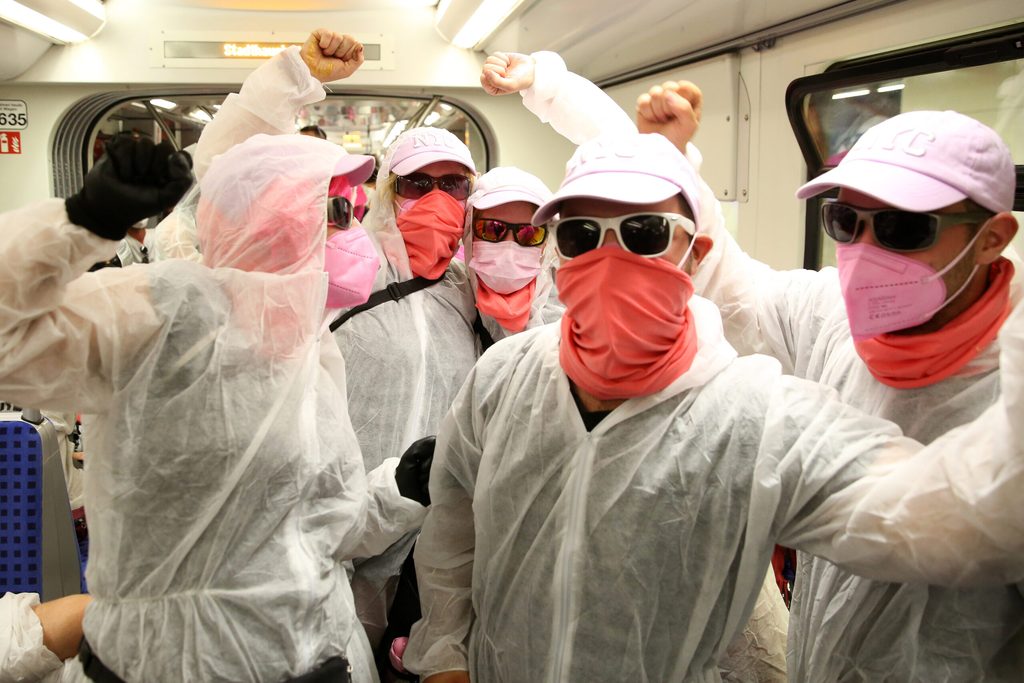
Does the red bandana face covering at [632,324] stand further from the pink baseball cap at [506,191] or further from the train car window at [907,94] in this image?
the train car window at [907,94]

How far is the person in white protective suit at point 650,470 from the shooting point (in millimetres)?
1162

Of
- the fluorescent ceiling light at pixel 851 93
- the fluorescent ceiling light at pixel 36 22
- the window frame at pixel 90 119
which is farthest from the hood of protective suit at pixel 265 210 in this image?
the window frame at pixel 90 119

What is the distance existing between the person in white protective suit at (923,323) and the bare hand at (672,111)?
13.7 inches

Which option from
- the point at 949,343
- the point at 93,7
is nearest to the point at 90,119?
the point at 93,7

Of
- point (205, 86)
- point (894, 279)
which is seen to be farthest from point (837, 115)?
point (205, 86)

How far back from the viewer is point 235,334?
1.34 metres

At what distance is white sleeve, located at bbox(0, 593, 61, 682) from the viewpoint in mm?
1372

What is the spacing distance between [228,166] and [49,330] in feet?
1.62

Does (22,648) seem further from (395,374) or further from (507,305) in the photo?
(507,305)

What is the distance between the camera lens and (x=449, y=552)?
63.9 inches

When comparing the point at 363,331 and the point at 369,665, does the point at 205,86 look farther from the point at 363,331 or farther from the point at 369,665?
the point at 369,665

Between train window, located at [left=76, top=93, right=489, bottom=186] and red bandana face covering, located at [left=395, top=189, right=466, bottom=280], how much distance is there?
2790mm

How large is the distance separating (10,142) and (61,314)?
14.4 ft

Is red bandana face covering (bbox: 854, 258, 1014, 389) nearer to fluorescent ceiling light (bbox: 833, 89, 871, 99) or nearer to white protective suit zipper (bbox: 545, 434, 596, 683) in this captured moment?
white protective suit zipper (bbox: 545, 434, 596, 683)
